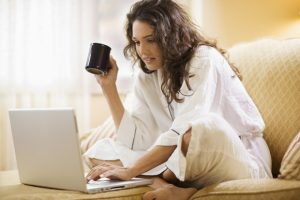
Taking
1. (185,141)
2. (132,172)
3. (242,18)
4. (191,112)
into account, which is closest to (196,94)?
(191,112)

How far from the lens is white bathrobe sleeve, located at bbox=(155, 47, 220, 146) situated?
161cm

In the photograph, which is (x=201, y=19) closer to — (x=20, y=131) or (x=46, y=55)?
(x=46, y=55)

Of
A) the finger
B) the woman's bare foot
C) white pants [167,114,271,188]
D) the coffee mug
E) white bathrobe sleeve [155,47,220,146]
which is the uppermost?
the coffee mug

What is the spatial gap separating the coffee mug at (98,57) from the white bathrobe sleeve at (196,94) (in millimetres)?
303

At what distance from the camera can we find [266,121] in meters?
1.92

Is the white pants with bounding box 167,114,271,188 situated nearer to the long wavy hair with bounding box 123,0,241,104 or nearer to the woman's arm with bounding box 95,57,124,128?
the long wavy hair with bounding box 123,0,241,104

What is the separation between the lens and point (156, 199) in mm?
1486

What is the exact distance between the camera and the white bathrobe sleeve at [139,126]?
199 centimetres

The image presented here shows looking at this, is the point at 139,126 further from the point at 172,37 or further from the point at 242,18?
the point at 242,18

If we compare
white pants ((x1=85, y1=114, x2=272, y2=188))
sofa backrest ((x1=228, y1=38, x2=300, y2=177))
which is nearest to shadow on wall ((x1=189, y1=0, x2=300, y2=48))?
sofa backrest ((x1=228, y1=38, x2=300, y2=177))

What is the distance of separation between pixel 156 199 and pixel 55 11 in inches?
65.1

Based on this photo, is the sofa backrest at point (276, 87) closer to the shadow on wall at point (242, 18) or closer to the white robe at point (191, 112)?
the white robe at point (191, 112)

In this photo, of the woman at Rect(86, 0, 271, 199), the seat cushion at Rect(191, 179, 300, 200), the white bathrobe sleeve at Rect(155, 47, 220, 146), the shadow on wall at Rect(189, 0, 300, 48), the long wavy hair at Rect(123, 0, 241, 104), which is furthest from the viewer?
the shadow on wall at Rect(189, 0, 300, 48)

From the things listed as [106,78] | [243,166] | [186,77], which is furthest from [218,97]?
[106,78]
